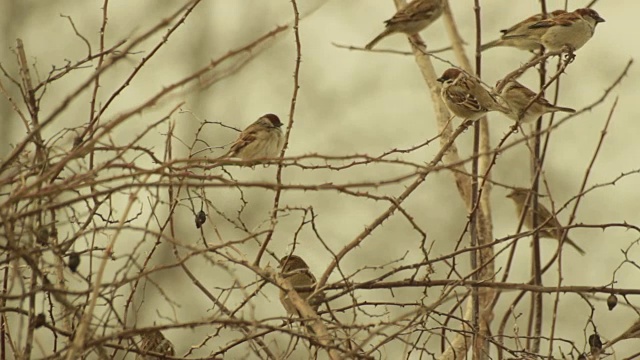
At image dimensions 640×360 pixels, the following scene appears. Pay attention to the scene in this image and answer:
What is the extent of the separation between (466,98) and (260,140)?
1168 millimetres

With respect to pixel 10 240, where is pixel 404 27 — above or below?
above

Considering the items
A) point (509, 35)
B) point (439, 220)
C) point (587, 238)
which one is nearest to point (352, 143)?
point (439, 220)

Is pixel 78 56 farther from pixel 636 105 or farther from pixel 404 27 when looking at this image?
pixel 404 27

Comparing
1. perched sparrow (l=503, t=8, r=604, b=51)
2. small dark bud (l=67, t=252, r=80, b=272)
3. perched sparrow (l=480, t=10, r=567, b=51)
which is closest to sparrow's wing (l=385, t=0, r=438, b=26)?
perched sparrow (l=480, t=10, r=567, b=51)

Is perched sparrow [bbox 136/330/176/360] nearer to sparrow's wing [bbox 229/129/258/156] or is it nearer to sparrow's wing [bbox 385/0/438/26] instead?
sparrow's wing [bbox 229/129/258/156]

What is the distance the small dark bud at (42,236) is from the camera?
272 cm

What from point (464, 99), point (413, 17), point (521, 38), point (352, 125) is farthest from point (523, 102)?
point (352, 125)

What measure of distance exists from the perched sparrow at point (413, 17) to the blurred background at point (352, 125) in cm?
599

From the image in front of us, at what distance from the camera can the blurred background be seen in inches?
572

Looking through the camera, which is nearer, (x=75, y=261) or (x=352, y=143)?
(x=75, y=261)

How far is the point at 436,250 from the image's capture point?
14.8 metres

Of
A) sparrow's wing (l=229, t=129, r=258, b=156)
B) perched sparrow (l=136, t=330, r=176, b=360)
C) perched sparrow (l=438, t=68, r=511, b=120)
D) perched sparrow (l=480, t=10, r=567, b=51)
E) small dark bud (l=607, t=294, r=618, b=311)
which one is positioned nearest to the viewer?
perched sparrow (l=136, t=330, r=176, b=360)

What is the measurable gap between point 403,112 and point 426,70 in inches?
454

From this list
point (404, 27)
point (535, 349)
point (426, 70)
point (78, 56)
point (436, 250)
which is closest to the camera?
point (535, 349)
